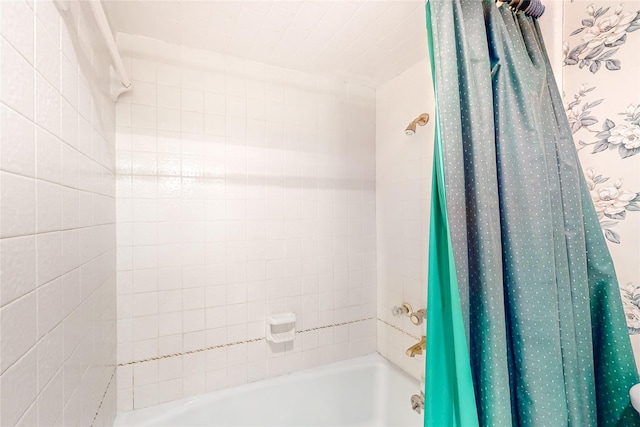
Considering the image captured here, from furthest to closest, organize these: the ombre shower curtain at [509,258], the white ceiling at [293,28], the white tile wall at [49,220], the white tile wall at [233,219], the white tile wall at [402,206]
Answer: the white tile wall at [402,206] < the white tile wall at [233,219] < the white ceiling at [293,28] < the ombre shower curtain at [509,258] < the white tile wall at [49,220]

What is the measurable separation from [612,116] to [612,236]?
39cm

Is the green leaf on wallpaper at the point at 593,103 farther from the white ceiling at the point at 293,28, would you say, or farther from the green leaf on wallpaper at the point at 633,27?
the white ceiling at the point at 293,28

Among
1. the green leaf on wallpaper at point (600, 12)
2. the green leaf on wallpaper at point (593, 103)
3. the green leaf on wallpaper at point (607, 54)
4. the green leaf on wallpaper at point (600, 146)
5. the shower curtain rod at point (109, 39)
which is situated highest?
the green leaf on wallpaper at point (600, 12)

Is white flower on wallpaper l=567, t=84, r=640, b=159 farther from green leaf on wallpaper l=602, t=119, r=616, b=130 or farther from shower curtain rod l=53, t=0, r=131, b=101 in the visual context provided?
shower curtain rod l=53, t=0, r=131, b=101

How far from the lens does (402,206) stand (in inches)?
65.9

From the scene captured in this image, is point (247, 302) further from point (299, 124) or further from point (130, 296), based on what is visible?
point (299, 124)

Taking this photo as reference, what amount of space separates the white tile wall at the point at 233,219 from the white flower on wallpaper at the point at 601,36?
1.05 metres

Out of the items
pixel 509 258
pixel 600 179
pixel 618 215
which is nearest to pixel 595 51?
pixel 600 179

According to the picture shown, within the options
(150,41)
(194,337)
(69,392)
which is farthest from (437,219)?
(150,41)

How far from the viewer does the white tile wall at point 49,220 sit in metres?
0.49

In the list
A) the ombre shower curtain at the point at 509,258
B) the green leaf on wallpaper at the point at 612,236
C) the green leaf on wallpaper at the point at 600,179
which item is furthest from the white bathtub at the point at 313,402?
the green leaf on wallpaper at the point at 600,179

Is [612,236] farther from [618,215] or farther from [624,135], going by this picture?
[624,135]

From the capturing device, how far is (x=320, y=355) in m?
1.71

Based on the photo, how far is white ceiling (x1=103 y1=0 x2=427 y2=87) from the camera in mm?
1148
